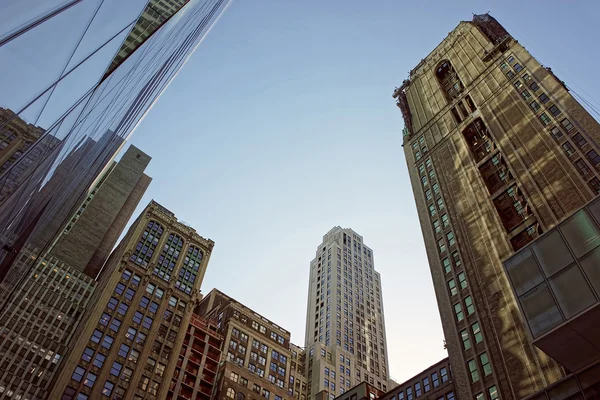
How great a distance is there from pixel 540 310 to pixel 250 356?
267ft

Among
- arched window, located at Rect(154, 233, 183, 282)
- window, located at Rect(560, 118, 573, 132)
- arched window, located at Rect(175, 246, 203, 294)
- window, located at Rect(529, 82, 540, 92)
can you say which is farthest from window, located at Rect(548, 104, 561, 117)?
arched window, located at Rect(154, 233, 183, 282)

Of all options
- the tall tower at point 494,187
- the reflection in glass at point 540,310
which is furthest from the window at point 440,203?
the reflection in glass at point 540,310

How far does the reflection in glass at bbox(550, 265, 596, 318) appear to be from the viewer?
2994cm

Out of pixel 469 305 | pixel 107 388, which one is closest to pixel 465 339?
pixel 469 305

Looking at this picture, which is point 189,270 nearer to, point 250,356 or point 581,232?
point 250,356

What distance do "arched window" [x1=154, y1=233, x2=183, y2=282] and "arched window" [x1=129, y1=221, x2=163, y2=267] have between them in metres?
2.35

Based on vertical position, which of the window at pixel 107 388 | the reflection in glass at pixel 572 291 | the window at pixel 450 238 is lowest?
the reflection in glass at pixel 572 291

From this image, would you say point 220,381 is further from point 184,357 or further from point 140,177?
point 140,177

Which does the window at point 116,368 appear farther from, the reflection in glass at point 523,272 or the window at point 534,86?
the window at point 534,86

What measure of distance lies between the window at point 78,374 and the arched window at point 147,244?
25.4 m

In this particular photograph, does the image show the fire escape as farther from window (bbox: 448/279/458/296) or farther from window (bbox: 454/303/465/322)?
window (bbox: 454/303/465/322)

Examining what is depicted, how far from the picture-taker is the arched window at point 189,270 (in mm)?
100312

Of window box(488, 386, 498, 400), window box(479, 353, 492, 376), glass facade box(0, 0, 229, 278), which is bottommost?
glass facade box(0, 0, 229, 278)

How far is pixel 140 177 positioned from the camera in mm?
150625
